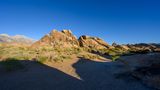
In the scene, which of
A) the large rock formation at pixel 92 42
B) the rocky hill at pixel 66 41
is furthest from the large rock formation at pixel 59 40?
the large rock formation at pixel 92 42

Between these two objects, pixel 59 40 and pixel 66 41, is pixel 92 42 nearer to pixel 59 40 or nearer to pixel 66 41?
pixel 66 41

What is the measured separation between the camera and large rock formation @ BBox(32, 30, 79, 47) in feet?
179

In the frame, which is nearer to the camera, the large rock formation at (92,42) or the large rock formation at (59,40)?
the large rock formation at (59,40)

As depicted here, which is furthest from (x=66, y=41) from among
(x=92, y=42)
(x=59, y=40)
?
(x=92, y=42)

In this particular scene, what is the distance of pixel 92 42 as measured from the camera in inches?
2601

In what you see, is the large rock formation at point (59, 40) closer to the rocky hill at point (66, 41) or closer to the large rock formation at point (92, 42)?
the rocky hill at point (66, 41)

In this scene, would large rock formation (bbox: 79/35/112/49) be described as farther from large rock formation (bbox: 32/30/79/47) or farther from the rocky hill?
large rock formation (bbox: 32/30/79/47)

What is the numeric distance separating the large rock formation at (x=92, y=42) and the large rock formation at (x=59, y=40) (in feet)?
7.16

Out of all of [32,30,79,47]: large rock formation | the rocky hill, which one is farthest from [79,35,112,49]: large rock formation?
[32,30,79,47]: large rock formation

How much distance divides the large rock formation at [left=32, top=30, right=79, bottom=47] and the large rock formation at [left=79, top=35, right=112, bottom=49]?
2.18 metres

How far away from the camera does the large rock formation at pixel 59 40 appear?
54.5 meters

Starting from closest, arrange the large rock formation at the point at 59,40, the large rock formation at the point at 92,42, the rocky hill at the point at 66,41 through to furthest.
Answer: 1. the large rock formation at the point at 59,40
2. the rocky hill at the point at 66,41
3. the large rock formation at the point at 92,42

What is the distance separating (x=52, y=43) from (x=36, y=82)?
41901 millimetres

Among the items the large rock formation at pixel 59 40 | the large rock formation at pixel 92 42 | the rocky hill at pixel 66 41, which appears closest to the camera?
the large rock formation at pixel 59 40
